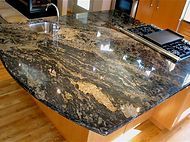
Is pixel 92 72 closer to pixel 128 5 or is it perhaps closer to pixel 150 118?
pixel 150 118

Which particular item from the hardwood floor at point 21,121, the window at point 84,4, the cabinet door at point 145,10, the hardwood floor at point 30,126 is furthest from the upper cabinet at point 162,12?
the hardwood floor at point 21,121

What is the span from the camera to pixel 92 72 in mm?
1506

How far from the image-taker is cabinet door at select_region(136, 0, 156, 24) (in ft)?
12.4

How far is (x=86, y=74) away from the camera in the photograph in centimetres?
148

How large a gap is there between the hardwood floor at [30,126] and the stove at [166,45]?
961 mm

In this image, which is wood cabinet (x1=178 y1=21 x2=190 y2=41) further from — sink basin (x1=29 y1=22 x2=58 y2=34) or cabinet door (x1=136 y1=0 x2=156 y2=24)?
sink basin (x1=29 y1=22 x2=58 y2=34)

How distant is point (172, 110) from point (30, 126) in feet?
4.82

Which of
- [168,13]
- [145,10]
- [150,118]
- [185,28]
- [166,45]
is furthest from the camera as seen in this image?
[145,10]

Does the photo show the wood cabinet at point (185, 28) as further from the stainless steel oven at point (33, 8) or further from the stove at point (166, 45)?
the stainless steel oven at point (33, 8)

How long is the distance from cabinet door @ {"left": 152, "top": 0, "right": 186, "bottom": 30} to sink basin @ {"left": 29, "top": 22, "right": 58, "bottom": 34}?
214 centimetres

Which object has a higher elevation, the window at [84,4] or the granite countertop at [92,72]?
the granite countertop at [92,72]

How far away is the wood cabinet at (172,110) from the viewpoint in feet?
6.89

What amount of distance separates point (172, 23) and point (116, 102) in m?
2.67

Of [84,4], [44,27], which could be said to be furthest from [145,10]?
[44,27]
